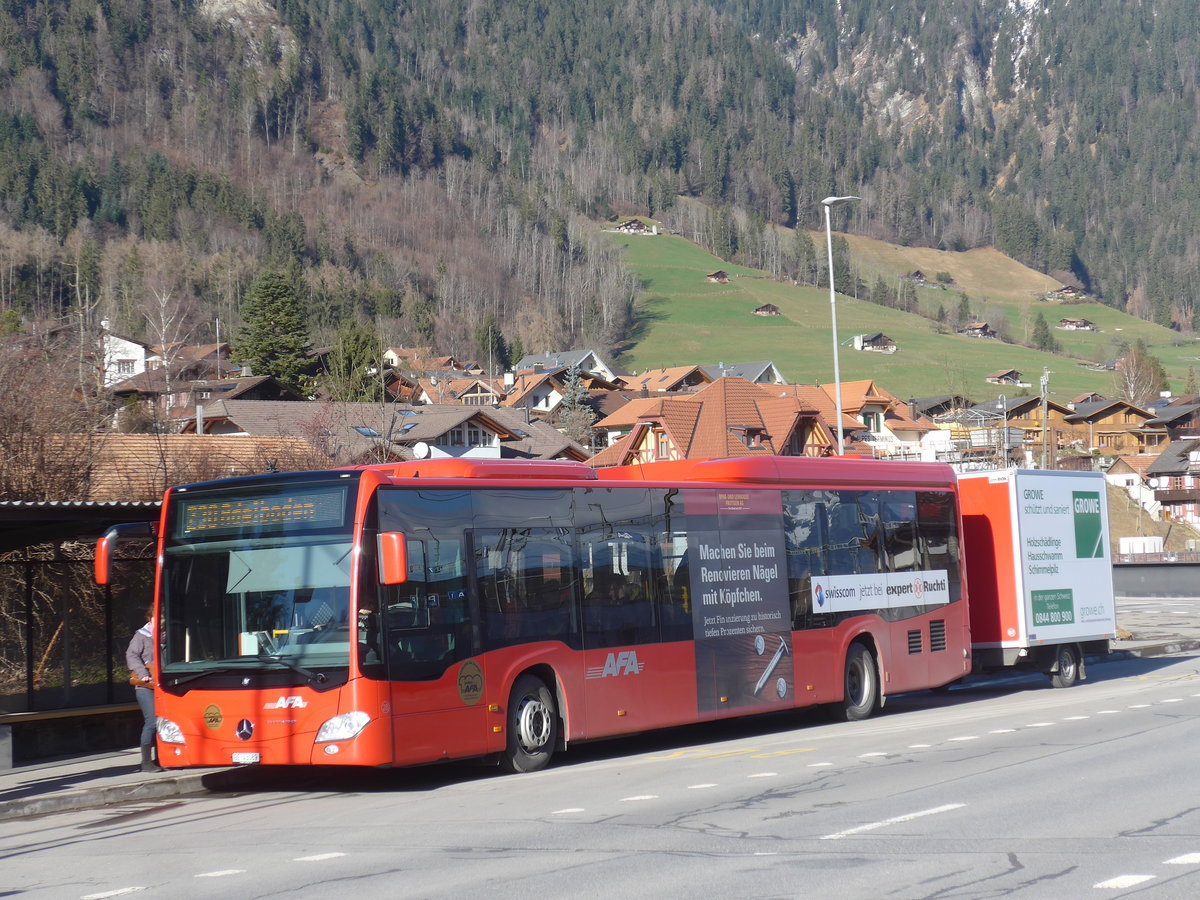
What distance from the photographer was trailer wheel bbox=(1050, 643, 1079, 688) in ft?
69.2

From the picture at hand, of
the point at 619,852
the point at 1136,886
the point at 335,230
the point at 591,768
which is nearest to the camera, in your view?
the point at 1136,886

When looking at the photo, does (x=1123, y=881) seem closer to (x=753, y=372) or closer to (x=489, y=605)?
(x=489, y=605)

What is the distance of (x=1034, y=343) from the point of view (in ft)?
650

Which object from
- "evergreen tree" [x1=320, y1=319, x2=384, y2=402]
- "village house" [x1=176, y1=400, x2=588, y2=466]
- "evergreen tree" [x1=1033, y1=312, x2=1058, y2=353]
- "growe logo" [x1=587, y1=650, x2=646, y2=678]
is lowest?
"growe logo" [x1=587, y1=650, x2=646, y2=678]

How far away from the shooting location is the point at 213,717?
1201 cm

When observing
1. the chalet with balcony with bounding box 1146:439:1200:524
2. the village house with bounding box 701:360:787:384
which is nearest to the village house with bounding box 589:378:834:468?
the chalet with balcony with bounding box 1146:439:1200:524

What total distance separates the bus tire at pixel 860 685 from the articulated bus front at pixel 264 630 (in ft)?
25.5

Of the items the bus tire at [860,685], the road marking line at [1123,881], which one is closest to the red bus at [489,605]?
the bus tire at [860,685]

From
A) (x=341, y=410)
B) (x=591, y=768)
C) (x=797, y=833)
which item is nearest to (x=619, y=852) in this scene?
(x=797, y=833)

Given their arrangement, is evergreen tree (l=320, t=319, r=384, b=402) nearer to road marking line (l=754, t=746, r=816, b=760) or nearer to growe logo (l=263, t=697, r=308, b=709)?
road marking line (l=754, t=746, r=816, b=760)

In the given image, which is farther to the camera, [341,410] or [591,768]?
[341,410]

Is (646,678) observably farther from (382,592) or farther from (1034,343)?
(1034,343)

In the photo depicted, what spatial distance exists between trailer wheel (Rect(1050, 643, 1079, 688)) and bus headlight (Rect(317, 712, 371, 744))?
1325 centimetres

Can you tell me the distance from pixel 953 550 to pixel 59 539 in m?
11.8
